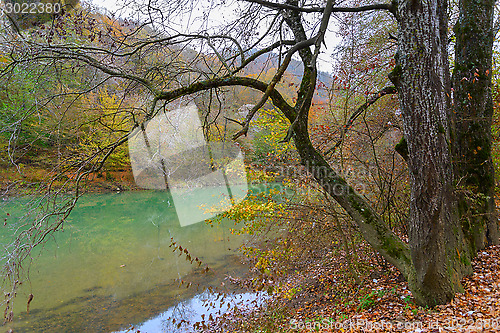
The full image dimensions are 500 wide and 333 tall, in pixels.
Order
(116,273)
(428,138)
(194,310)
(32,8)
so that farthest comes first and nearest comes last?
(116,273)
(194,310)
(32,8)
(428,138)

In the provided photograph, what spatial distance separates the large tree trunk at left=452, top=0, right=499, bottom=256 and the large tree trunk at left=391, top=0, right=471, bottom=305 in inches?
43.0

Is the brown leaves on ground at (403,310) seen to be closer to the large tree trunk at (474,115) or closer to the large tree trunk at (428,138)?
the large tree trunk at (428,138)

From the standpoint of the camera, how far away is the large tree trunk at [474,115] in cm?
352

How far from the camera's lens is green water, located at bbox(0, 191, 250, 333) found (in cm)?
572

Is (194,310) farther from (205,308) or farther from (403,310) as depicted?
(403,310)

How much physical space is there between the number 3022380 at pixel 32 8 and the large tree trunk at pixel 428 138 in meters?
3.22

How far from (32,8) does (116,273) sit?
650 centimetres

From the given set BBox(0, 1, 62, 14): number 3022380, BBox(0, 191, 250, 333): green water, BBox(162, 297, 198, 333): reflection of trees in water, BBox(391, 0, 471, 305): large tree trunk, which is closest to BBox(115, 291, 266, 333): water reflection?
BBox(162, 297, 198, 333): reflection of trees in water

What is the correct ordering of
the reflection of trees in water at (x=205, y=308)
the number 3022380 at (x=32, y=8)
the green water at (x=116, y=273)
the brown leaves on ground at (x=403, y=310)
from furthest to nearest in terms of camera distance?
the green water at (x=116, y=273) < the reflection of trees in water at (x=205, y=308) < the number 3022380 at (x=32, y=8) < the brown leaves on ground at (x=403, y=310)

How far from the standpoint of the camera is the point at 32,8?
2.89m

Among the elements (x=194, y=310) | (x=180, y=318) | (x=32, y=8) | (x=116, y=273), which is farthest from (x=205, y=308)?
(x=32, y=8)

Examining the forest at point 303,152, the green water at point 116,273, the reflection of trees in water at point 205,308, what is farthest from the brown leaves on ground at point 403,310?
the green water at point 116,273

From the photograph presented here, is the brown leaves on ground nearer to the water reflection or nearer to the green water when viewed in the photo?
the water reflection

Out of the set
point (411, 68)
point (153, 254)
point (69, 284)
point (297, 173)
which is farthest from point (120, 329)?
point (411, 68)
